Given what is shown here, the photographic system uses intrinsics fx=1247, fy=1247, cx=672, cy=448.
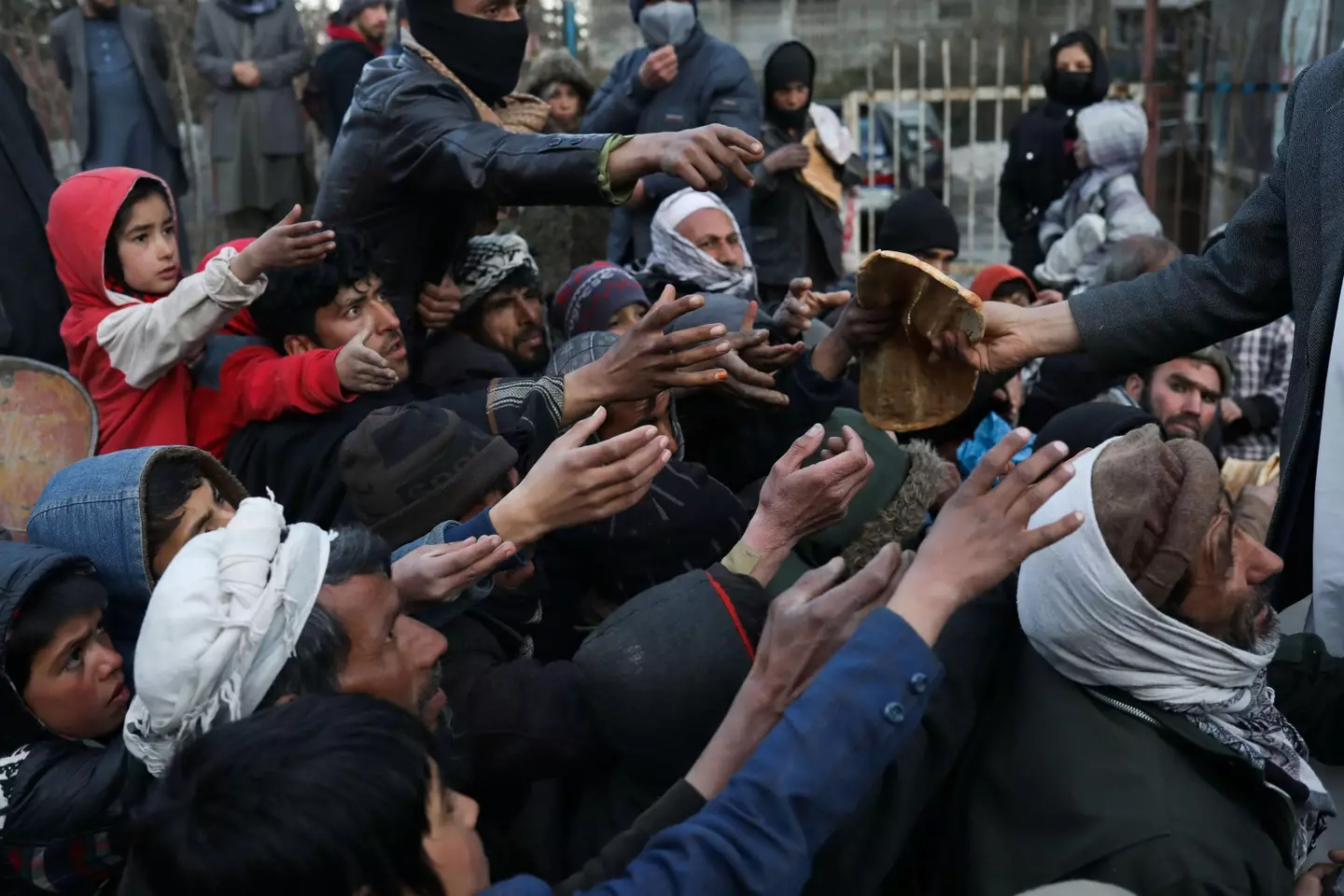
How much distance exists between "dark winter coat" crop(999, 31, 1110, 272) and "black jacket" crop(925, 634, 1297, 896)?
5.21m

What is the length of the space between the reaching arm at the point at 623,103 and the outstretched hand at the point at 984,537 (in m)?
4.48

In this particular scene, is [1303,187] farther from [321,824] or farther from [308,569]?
[321,824]

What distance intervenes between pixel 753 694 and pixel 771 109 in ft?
17.6

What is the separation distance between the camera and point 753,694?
1.56m

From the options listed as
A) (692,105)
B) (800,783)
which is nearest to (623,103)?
(692,105)

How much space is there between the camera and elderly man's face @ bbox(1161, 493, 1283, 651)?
186 centimetres

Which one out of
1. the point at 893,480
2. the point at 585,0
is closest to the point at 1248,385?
the point at 893,480

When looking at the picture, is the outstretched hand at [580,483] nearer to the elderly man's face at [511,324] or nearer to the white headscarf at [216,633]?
the white headscarf at [216,633]

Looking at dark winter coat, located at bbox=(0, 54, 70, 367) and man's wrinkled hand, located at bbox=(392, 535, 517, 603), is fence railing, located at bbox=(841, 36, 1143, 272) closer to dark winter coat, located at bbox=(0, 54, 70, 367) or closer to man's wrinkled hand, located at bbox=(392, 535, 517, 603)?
dark winter coat, located at bbox=(0, 54, 70, 367)

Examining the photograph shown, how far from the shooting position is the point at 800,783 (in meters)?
1.43

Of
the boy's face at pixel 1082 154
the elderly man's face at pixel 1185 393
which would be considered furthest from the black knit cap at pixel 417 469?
the boy's face at pixel 1082 154

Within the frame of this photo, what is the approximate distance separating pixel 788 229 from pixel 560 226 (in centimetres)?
155

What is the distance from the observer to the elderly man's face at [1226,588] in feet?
6.10

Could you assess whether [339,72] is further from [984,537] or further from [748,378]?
[984,537]
